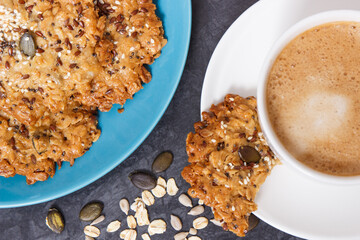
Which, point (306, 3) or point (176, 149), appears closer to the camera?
point (306, 3)

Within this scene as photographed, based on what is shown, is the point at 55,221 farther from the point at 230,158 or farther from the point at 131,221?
the point at 230,158

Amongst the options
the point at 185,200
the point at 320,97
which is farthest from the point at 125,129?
the point at 320,97

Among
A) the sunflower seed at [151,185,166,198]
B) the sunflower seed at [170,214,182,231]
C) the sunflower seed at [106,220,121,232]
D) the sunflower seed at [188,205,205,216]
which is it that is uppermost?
the sunflower seed at [151,185,166,198]

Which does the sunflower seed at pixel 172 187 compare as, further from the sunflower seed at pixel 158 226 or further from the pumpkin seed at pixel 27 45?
the pumpkin seed at pixel 27 45

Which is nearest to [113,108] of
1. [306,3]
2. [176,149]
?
[176,149]

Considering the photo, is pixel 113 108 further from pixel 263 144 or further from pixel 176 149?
pixel 263 144

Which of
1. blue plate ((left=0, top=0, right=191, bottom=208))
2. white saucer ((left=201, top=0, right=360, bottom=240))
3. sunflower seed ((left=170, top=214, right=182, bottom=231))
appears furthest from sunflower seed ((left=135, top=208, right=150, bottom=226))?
white saucer ((left=201, top=0, right=360, bottom=240))

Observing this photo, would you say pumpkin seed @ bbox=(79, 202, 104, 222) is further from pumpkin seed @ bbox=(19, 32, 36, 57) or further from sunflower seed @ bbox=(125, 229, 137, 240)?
pumpkin seed @ bbox=(19, 32, 36, 57)
